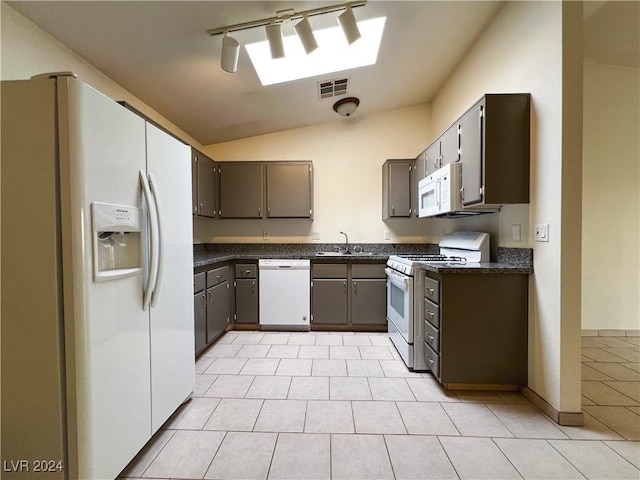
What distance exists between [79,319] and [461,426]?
2.02 meters

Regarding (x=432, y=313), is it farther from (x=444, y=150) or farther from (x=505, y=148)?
(x=444, y=150)

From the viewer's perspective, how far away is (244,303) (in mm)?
3584

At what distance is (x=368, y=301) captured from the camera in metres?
3.51

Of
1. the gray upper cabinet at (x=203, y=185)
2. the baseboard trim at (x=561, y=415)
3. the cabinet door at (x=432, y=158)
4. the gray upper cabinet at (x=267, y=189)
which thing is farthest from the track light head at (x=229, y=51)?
the baseboard trim at (x=561, y=415)

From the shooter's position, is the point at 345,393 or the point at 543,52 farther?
the point at 345,393

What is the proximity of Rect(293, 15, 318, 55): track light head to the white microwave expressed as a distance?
140 centimetres

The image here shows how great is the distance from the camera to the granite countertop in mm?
2064

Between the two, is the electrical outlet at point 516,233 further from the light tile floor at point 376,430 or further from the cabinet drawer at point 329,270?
the cabinet drawer at point 329,270

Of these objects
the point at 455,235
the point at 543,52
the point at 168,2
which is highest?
the point at 168,2

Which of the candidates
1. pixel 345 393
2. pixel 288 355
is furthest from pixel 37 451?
pixel 288 355

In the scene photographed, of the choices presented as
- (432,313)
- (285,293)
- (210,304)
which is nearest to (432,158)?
(432,313)

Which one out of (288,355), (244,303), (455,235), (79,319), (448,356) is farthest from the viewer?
(244,303)

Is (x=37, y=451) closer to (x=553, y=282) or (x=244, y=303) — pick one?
(x=244, y=303)

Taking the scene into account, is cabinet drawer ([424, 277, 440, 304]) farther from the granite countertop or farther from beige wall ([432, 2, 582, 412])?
beige wall ([432, 2, 582, 412])
